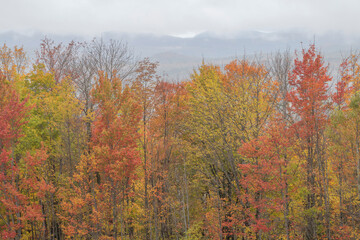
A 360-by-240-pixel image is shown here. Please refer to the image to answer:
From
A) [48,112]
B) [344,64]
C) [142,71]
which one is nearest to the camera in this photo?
[142,71]

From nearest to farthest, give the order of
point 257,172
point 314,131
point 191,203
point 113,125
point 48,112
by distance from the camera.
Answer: point 257,172
point 113,125
point 314,131
point 48,112
point 191,203

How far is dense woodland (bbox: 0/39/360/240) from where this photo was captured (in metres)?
17.4

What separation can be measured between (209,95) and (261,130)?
4.33 meters

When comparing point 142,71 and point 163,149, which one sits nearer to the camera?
point 142,71

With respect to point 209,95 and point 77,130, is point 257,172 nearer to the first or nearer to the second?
point 209,95

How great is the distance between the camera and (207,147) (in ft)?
66.8

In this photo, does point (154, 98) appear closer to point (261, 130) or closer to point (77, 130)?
point (77, 130)

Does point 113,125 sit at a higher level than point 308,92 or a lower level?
lower

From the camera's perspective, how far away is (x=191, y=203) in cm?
2748

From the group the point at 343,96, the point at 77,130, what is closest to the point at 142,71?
the point at 77,130

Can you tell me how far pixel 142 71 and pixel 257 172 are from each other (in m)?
10.6

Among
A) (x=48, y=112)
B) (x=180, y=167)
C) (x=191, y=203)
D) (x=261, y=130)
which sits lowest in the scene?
(x=191, y=203)

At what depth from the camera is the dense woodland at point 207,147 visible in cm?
1739

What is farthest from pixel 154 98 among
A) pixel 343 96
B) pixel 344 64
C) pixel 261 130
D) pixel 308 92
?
pixel 344 64
